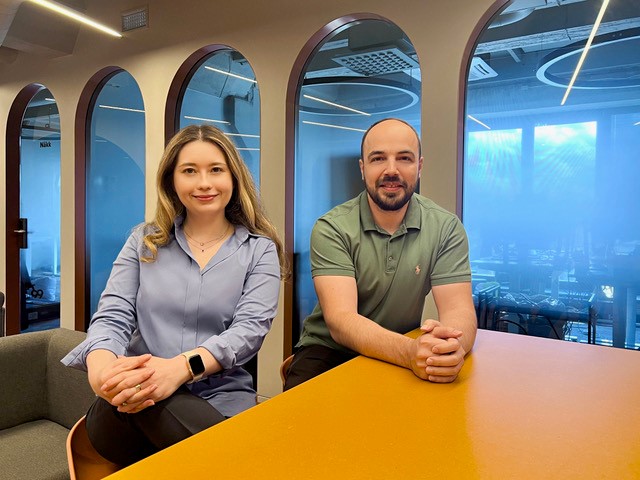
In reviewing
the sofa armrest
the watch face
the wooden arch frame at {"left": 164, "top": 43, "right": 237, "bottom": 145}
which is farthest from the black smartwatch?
the wooden arch frame at {"left": 164, "top": 43, "right": 237, "bottom": 145}

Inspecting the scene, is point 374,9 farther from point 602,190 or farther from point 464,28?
point 602,190

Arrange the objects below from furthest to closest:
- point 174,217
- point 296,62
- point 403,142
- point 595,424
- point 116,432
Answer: point 296,62 → point 403,142 → point 174,217 → point 116,432 → point 595,424

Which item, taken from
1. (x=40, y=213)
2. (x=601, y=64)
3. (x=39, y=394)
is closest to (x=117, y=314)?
(x=39, y=394)

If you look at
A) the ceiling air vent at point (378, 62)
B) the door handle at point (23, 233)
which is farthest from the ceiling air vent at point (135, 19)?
the door handle at point (23, 233)

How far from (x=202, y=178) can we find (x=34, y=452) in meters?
1.23

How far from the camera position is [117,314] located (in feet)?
5.13

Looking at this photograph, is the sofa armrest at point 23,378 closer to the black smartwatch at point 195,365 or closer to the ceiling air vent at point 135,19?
the black smartwatch at point 195,365

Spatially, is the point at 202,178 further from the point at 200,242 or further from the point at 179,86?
the point at 179,86

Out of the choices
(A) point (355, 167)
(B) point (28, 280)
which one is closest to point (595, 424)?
(A) point (355, 167)

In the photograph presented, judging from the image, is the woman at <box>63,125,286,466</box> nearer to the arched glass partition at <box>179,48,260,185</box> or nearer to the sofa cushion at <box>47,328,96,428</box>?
the sofa cushion at <box>47,328,96,428</box>

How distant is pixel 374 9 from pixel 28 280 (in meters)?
4.34

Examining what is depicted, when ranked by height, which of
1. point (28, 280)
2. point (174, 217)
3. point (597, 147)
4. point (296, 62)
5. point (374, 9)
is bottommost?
point (28, 280)

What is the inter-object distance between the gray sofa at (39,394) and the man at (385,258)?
0.96m

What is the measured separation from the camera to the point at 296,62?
3.23m
